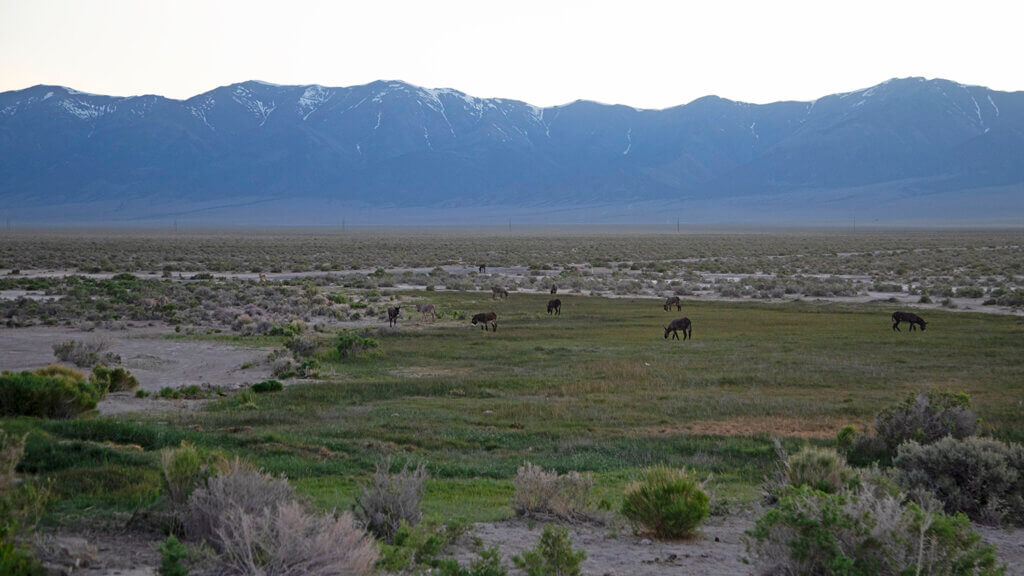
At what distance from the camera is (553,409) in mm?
15523

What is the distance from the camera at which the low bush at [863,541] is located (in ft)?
19.3

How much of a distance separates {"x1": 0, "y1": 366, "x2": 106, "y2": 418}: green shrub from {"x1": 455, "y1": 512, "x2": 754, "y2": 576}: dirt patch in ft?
25.9

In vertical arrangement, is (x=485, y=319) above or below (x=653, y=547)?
below

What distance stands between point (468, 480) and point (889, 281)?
1770 inches

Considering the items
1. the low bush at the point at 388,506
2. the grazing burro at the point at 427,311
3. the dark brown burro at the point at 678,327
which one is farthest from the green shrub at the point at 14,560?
the grazing burro at the point at 427,311

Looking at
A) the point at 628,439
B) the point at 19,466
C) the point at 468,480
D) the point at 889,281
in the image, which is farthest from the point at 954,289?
the point at 19,466

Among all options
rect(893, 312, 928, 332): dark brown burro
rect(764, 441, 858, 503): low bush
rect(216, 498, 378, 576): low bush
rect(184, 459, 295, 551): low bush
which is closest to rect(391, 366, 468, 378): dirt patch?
rect(764, 441, 858, 503): low bush

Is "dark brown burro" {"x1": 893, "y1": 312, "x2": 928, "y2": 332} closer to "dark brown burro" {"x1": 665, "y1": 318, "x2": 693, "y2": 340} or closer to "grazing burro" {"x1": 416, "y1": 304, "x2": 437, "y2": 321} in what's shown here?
"dark brown burro" {"x1": 665, "y1": 318, "x2": 693, "y2": 340}

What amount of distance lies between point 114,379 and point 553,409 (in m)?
8.70

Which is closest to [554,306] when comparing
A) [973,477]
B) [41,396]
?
[41,396]

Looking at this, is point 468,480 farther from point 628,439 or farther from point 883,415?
point 883,415

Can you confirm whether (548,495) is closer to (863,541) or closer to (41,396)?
(863,541)

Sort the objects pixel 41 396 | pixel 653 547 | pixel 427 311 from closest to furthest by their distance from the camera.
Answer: pixel 653 547 → pixel 41 396 → pixel 427 311

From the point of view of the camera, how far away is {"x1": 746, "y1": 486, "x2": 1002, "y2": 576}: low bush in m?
5.88
